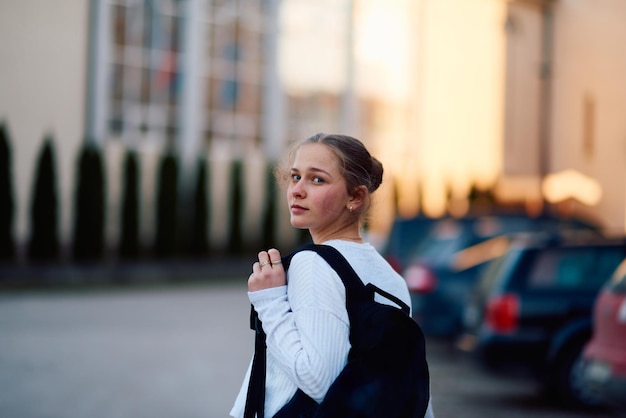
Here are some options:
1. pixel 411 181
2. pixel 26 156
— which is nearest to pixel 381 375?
pixel 26 156

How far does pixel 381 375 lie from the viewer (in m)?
2.22

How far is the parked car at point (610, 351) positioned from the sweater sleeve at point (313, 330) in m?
4.24

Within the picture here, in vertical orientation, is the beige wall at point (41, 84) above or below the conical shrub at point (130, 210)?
above

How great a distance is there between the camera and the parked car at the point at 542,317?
8195mm

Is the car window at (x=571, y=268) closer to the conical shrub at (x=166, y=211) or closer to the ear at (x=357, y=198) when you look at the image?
the ear at (x=357, y=198)

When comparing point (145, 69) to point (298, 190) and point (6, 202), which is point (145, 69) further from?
point (298, 190)

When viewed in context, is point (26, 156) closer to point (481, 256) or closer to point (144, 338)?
point (144, 338)

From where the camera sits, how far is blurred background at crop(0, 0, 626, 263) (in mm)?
21938

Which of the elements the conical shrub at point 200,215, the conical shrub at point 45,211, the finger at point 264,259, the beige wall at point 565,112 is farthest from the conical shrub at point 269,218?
the finger at point 264,259

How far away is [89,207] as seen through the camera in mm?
22016

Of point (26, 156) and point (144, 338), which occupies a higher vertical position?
point (26, 156)

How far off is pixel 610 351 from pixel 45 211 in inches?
660

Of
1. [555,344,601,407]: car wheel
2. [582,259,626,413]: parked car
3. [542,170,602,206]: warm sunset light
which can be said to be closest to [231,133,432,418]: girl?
[582,259,626,413]: parked car

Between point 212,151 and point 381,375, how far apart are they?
2402 centimetres
